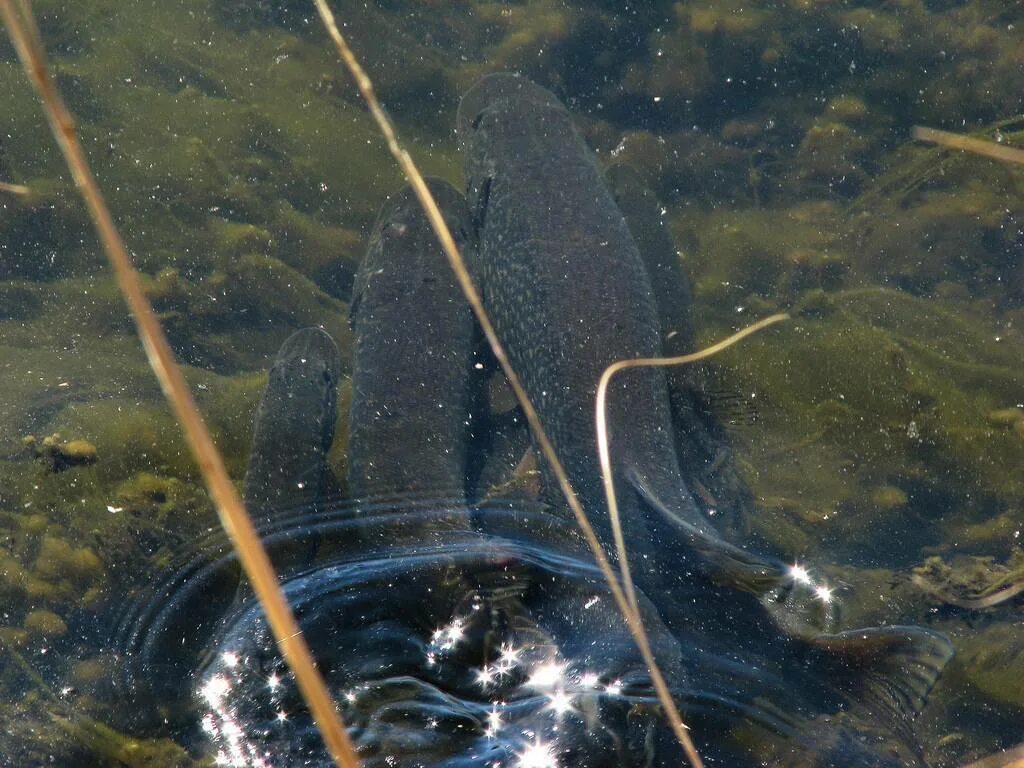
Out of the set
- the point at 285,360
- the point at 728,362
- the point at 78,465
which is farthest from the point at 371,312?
the point at 728,362

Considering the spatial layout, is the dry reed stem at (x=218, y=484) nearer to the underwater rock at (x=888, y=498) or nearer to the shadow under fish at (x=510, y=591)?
the shadow under fish at (x=510, y=591)

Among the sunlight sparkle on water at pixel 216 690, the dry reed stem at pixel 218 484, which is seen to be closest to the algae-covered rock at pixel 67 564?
the sunlight sparkle on water at pixel 216 690

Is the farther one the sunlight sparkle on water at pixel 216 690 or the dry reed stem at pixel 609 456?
the sunlight sparkle on water at pixel 216 690

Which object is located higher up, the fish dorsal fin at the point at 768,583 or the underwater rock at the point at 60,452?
the underwater rock at the point at 60,452

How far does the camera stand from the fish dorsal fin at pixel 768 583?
2.65 metres

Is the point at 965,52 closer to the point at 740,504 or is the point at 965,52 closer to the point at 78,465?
the point at 740,504

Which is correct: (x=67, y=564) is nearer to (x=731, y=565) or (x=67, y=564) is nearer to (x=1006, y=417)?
(x=731, y=565)

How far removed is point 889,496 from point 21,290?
545 cm

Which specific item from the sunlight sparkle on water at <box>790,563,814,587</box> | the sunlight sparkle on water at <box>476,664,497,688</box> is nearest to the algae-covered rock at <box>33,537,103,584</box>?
the sunlight sparkle on water at <box>476,664,497,688</box>

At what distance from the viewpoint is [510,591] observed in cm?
296

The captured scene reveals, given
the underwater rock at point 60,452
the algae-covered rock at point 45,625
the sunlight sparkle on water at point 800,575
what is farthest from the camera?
the underwater rock at point 60,452

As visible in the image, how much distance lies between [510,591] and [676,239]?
3.58 m

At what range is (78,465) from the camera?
3.67 meters

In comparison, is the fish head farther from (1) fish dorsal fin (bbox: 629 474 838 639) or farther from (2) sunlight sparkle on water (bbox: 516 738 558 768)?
(1) fish dorsal fin (bbox: 629 474 838 639)
